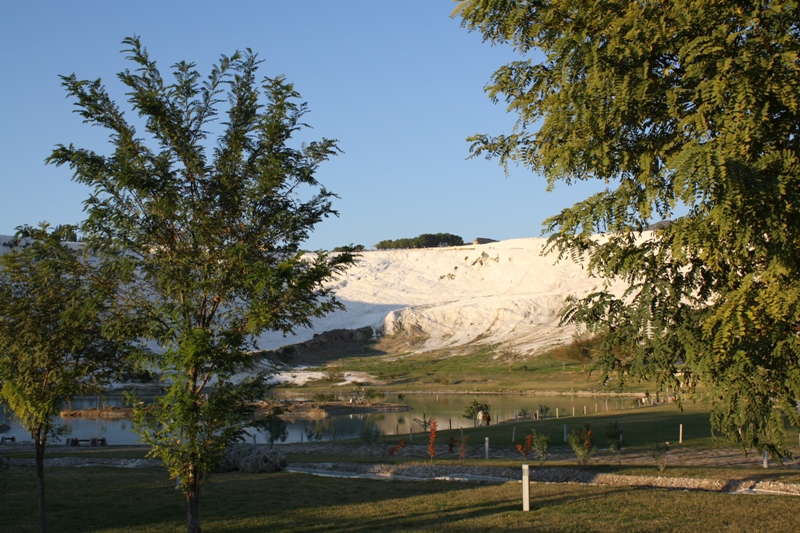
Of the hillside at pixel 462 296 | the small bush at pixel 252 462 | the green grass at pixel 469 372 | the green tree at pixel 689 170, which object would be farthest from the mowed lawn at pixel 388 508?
the hillside at pixel 462 296

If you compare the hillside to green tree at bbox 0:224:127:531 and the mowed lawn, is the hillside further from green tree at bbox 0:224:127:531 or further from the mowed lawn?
green tree at bbox 0:224:127:531

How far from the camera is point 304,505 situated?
13.8 m

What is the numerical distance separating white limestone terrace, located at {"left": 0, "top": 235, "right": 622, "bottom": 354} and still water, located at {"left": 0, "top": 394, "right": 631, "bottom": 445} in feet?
70.1

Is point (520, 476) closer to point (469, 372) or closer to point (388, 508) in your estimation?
point (388, 508)

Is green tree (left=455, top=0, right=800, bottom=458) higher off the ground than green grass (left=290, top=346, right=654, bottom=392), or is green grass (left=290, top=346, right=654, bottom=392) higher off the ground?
green tree (left=455, top=0, right=800, bottom=458)

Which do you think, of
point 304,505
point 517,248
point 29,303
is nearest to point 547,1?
point 29,303

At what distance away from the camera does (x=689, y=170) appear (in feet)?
15.8

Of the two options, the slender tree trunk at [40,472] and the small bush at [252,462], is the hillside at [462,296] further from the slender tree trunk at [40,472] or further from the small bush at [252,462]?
the slender tree trunk at [40,472]

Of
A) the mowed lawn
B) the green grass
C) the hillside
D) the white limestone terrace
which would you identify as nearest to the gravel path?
the mowed lawn

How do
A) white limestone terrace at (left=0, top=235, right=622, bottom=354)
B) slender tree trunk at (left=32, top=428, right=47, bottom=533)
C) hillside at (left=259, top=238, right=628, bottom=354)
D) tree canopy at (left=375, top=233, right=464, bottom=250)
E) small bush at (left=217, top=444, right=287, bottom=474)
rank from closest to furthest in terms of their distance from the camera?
slender tree trunk at (left=32, top=428, right=47, bottom=533) → small bush at (left=217, top=444, right=287, bottom=474) → white limestone terrace at (left=0, top=235, right=622, bottom=354) → hillside at (left=259, top=238, right=628, bottom=354) → tree canopy at (left=375, top=233, right=464, bottom=250)

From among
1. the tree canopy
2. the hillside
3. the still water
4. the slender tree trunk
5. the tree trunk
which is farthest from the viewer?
the tree canopy

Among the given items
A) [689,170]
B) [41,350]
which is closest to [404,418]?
[41,350]

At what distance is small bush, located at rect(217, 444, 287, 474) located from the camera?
789 inches

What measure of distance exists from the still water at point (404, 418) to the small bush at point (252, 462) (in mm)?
12766
